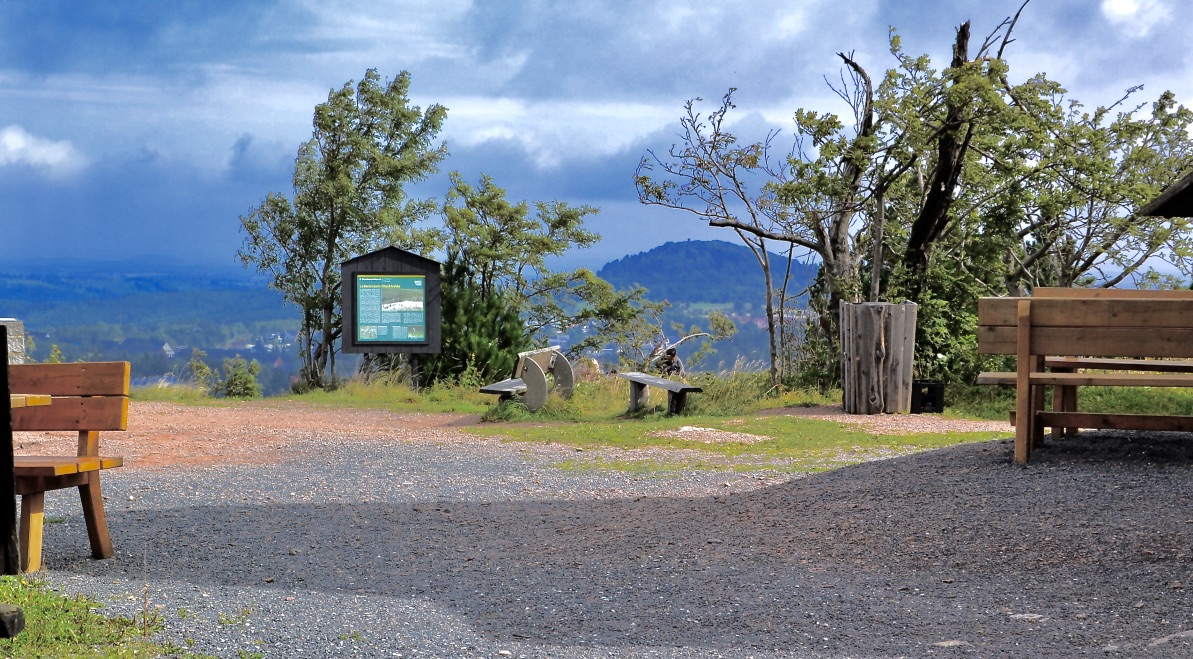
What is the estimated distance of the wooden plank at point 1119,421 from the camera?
8.06 m

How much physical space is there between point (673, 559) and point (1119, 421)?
384 cm

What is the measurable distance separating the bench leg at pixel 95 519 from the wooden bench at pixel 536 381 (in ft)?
29.7

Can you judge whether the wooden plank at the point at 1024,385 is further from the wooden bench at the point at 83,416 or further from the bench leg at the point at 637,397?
the bench leg at the point at 637,397

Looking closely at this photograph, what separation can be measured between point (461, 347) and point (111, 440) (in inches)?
403

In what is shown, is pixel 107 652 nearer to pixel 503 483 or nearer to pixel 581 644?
pixel 581 644

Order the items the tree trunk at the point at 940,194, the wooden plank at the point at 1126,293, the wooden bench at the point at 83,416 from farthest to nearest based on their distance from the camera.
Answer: the tree trunk at the point at 940,194
the wooden plank at the point at 1126,293
the wooden bench at the point at 83,416

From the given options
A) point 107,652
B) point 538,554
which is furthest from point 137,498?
point 107,652

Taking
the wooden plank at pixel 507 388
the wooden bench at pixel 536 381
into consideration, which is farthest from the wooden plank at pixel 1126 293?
the wooden plank at pixel 507 388

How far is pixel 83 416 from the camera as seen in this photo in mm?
6742

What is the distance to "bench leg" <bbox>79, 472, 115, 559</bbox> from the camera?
20.7 feet

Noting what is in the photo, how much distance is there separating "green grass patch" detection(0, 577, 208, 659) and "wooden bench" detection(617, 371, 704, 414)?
10.3 meters

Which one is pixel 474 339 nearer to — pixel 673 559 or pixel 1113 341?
pixel 1113 341

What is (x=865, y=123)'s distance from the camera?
19078 millimetres

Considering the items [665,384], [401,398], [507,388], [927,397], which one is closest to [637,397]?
[665,384]
